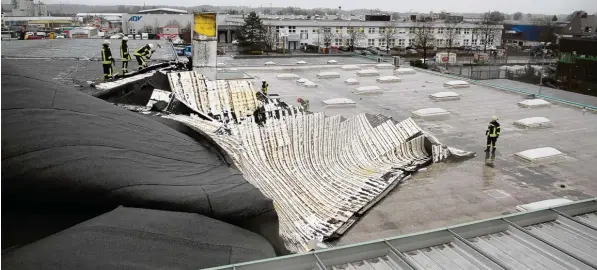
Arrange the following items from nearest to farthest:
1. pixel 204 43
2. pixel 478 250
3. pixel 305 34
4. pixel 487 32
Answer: pixel 478 250
pixel 204 43
pixel 305 34
pixel 487 32

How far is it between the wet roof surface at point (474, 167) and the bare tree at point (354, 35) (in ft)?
106

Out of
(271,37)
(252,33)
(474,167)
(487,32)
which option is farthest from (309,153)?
(487,32)

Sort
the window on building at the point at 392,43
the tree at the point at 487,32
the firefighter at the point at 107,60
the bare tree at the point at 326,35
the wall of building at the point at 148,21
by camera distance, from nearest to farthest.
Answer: the firefighter at the point at 107,60 → the bare tree at the point at 326,35 → the window on building at the point at 392,43 → the wall of building at the point at 148,21 → the tree at the point at 487,32

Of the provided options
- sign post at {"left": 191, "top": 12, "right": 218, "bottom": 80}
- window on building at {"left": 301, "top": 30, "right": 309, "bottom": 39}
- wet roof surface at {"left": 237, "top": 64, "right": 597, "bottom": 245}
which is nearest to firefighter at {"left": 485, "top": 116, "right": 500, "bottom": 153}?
wet roof surface at {"left": 237, "top": 64, "right": 597, "bottom": 245}

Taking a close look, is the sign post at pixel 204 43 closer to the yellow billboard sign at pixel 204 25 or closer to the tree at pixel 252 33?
the yellow billboard sign at pixel 204 25

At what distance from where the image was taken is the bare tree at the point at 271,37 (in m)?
47.0

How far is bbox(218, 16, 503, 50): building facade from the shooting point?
5012 centimetres

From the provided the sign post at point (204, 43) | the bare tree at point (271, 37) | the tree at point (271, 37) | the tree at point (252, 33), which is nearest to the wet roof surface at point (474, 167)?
the sign post at point (204, 43)

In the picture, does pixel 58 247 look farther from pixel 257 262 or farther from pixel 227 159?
pixel 227 159

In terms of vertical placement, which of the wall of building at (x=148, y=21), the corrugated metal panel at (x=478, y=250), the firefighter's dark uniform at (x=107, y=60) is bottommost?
the corrugated metal panel at (x=478, y=250)

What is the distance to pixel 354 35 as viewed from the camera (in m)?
52.4

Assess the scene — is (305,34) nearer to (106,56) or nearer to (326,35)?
(326,35)

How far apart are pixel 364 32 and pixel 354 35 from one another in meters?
2.60

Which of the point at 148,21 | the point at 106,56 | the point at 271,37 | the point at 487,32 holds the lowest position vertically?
the point at 106,56
